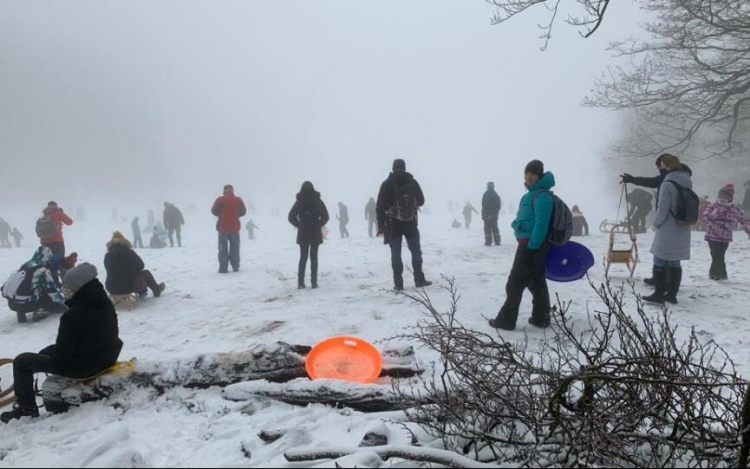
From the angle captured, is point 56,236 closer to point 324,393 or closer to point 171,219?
point 324,393

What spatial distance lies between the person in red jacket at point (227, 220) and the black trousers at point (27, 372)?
603 cm

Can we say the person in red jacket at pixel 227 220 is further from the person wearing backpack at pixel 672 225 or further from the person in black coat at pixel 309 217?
the person wearing backpack at pixel 672 225

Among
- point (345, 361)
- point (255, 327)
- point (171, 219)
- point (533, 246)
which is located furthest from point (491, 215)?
point (171, 219)

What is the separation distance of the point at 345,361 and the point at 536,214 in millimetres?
2682

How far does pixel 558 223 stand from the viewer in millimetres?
4746

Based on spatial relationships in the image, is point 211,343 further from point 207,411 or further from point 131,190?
point 131,190

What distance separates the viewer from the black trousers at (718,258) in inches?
289

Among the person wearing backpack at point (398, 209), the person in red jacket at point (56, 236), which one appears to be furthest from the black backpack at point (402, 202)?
the person in red jacket at point (56, 236)

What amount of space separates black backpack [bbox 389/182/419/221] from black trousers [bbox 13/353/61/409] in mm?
4701

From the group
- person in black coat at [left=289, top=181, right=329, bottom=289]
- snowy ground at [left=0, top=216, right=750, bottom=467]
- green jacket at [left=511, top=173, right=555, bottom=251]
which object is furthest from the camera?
person in black coat at [left=289, top=181, right=329, bottom=289]

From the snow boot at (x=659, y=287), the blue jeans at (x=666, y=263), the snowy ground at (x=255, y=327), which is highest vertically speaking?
the blue jeans at (x=666, y=263)

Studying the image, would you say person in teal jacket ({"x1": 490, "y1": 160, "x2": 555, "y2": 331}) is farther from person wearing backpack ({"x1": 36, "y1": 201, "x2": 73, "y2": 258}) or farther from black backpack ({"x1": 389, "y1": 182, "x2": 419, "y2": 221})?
person wearing backpack ({"x1": 36, "y1": 201, "x2": 73, "y2": 258})

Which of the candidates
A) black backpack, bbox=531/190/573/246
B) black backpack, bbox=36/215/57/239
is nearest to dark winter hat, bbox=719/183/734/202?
black backpack, bbox=531/190/573/246

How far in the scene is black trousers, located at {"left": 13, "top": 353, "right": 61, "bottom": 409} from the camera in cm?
352
